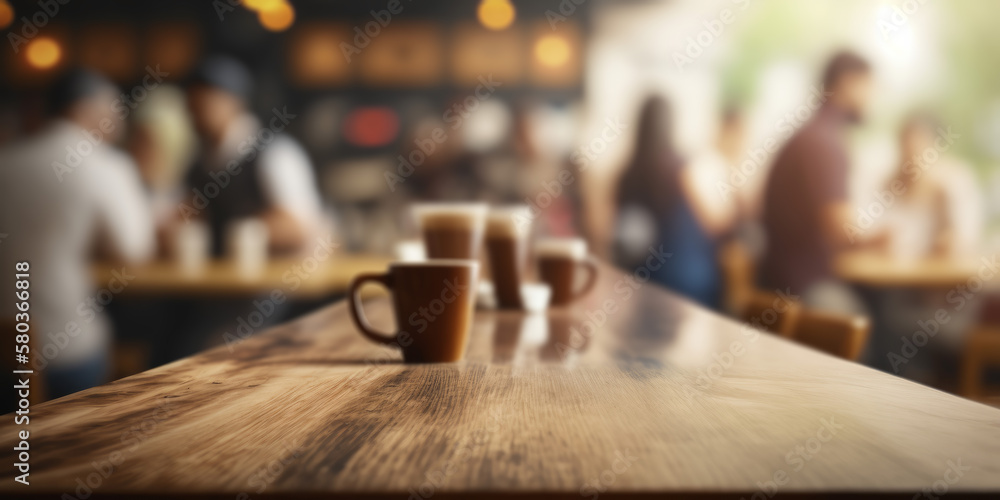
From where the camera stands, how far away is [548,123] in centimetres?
605

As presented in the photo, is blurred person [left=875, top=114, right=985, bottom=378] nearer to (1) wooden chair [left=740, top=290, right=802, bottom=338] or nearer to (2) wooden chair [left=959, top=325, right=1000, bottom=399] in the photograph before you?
(2) wooden chair [left=959, top=325, right=1000, bottom=399]

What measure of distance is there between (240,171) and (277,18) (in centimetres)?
264

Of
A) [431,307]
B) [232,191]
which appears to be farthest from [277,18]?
[431,307]

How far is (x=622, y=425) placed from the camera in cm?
53

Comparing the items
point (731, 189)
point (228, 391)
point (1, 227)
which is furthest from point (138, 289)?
point (731, 189)

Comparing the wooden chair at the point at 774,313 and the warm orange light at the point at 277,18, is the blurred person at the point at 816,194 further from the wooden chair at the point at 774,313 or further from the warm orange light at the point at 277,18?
the warm orange light at the point at 277,18

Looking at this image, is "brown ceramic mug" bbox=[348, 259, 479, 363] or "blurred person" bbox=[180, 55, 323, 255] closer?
"brown ceramic mug" bbox=[348, 259, 479, 363]

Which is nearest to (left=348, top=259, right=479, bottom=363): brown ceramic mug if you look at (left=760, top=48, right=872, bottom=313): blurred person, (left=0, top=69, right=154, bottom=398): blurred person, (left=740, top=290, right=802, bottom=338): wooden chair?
(left=740, top=290, right=802, bottom=338): wooden chair

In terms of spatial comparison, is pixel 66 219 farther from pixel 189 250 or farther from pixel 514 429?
pixel 514 429

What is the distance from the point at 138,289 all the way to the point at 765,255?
284 cm

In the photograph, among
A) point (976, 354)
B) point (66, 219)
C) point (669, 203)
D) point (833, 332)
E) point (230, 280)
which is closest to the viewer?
point (833, 332)

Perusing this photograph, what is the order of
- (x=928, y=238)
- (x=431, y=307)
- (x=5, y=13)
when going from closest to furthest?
(x=431, y=307), (x=928, y=238), (x=5, y=13)

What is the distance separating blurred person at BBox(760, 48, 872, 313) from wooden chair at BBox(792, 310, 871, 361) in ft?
6.84

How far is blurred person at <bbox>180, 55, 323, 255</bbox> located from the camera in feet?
12.2
